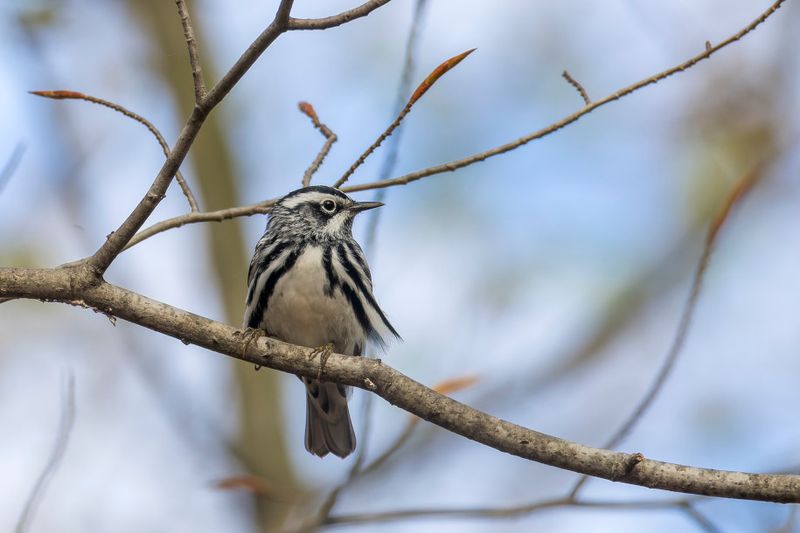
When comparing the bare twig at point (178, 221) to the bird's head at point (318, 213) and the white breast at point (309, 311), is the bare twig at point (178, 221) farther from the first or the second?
the bird's head at point (318, 213)

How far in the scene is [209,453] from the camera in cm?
880

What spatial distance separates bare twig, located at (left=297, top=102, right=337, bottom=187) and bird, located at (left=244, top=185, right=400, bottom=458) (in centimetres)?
20

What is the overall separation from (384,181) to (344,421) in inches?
96.1

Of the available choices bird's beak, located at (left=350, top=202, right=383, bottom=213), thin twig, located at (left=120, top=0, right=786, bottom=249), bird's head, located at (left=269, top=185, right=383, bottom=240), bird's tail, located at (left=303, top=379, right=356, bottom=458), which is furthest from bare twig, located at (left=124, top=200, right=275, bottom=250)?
bird's tail, located at (left=303, top=379, right=356, bottom=458)

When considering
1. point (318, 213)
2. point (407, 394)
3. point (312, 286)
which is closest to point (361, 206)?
point (318, 213)

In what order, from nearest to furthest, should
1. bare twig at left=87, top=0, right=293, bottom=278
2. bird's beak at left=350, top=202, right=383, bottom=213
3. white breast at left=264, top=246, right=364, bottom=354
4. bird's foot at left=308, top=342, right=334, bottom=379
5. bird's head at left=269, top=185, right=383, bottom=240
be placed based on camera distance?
bare twig at left=87, top=0, right=293, bottom=278, bird's foot at left=308, top=342, right=334, bottom=379, white breast at left=264, top=246, right=364, bottom=354, bird's head at left=269, top=185, right=383, bottom=240, bird's beak at left=350, top=202, right=383, bottom=213

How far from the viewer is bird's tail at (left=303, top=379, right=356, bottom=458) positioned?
21.1 ft

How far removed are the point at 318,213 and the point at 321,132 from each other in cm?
106

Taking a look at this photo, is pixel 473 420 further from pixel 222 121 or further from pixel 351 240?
pixel 222 121

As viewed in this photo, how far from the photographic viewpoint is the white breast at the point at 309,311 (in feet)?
17.9

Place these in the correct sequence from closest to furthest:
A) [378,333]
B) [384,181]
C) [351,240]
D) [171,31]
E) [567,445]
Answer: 1. [567,445]
2. [384,181]
3. [378,333]
4. [351,240]
5. [171,31]

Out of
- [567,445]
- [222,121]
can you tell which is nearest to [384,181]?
[567,445]

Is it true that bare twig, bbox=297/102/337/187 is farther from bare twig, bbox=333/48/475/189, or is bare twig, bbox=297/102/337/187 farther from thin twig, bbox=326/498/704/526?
thin twig, bbox=326/498/704/526

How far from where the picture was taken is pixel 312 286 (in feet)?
18.0
